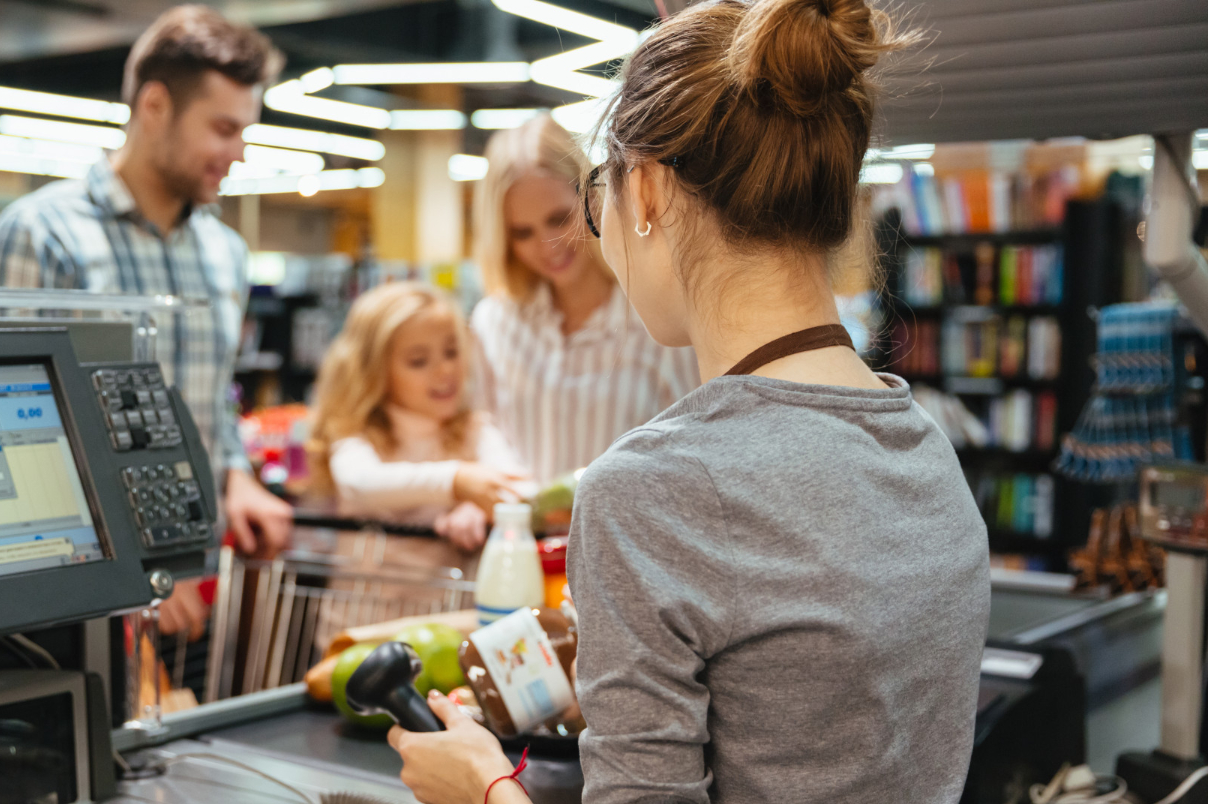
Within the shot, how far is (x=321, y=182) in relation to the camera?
11.9m

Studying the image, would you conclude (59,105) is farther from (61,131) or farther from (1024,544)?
(1024,544)

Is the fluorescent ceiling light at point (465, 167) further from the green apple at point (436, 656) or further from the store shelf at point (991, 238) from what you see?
the green apple at point (436, 656)

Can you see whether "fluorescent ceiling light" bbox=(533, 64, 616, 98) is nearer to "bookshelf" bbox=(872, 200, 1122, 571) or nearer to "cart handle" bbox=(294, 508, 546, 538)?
"bookshelf" bbox=(872, 200, 1122, 571)

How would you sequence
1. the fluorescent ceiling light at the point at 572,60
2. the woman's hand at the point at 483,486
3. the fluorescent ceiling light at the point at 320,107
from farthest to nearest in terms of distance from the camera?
1. the fluorescent ceiling light at the point at 320,107
2. the fluorescent ceiling light at the point at 572,60
3. the woman's hand at the point at 483,486

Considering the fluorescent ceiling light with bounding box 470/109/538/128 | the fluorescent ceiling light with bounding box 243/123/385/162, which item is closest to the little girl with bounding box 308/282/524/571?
the fluorescent ceiling light with bounding box 470/109/538/128

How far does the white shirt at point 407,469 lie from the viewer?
2287 millimetres

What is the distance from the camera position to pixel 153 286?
94.4 inches

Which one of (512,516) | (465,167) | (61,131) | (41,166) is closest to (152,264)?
(512,516)

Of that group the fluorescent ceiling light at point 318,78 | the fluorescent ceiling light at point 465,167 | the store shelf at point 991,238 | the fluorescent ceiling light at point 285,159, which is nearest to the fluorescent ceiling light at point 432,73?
the fluorescent ceiling light at point 318,78

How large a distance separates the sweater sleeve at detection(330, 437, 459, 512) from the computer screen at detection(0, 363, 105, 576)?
4.09 feet

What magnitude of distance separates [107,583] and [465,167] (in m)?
9.22

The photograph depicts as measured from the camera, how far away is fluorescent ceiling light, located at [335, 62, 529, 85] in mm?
6359

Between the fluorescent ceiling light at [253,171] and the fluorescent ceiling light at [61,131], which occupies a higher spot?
the fluorescent ceiling light at [61,131]

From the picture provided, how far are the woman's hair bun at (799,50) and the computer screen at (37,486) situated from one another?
2.39ft
